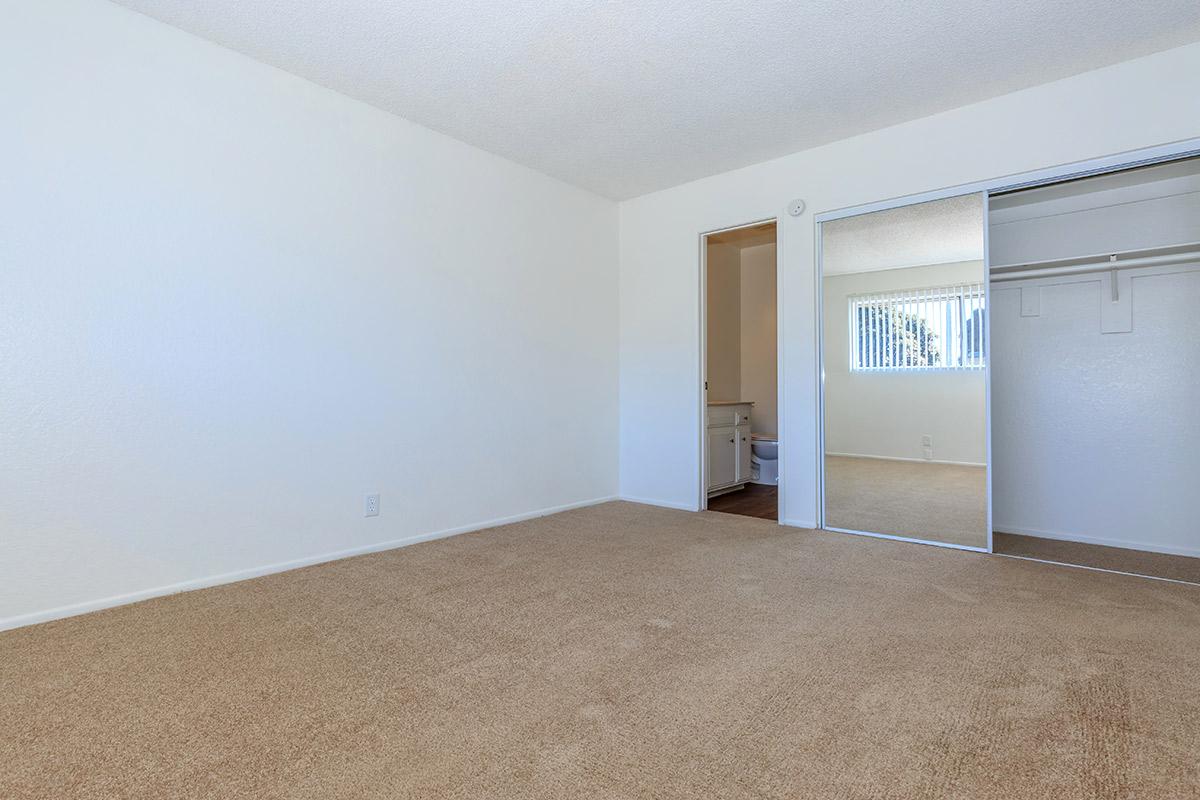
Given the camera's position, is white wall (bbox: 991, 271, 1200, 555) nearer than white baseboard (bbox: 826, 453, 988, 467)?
Yes

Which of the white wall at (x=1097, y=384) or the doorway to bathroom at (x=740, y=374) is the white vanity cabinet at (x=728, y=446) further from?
the white wall at (x=1097, y=384)

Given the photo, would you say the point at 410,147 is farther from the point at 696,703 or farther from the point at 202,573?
the point at 696,703

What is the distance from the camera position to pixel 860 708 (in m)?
1.66

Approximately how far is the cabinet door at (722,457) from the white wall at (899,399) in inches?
47.8

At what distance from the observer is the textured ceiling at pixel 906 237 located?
346 cm

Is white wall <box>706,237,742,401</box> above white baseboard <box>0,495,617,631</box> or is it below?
above

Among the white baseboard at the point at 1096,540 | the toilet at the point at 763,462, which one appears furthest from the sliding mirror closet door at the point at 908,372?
the toilet at the point at 763,462

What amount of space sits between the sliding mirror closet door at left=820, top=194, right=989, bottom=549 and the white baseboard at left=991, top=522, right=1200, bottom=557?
1.44 feet

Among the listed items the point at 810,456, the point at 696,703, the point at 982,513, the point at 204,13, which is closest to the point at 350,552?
the point at 696,703

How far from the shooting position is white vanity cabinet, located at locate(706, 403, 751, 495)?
500 centimetres

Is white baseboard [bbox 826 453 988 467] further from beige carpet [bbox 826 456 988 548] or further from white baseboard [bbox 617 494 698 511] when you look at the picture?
white baseboard [bbox 617 494 698 511]

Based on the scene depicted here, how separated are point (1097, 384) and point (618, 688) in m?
3.57

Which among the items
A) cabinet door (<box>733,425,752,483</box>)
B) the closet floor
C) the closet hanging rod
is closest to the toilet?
cabinet door (<box>733,425,752,483</box>)

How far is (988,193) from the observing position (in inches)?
133
